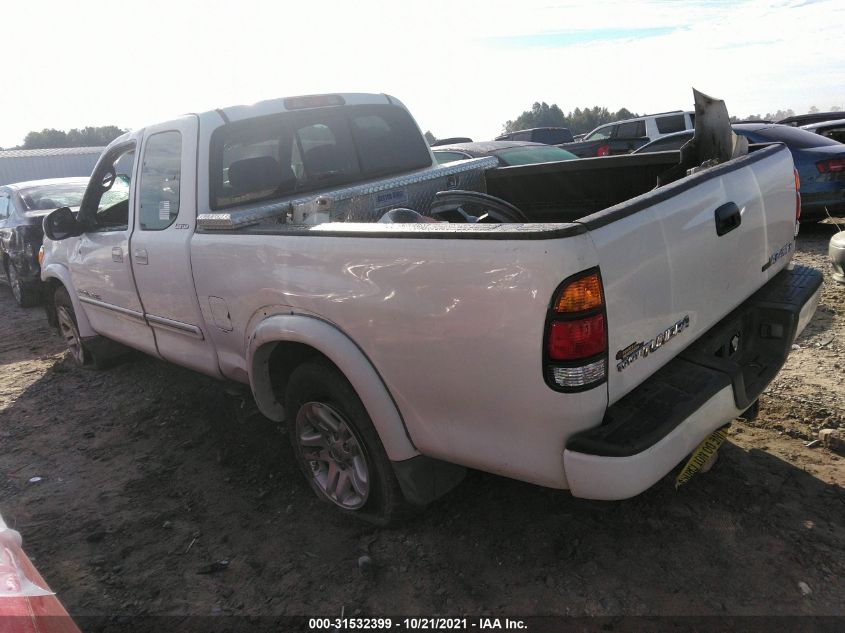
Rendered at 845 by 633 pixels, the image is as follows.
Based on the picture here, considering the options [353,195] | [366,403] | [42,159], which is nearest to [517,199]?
[353,195]

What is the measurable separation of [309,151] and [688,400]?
2683 millimetres

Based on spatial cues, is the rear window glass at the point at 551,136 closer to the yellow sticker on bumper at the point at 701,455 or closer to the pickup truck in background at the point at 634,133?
the pickup truck in background at the point at 634,133

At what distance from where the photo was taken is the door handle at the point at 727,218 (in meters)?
2.50

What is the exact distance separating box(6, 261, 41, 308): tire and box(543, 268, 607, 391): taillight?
870 centimetres

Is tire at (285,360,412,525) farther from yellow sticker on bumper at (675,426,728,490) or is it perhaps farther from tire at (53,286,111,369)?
tire at (53,286,111,369)

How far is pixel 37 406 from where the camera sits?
17.0 feet

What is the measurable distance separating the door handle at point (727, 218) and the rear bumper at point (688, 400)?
1.39 ft

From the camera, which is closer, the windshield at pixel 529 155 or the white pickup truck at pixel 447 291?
the white pickup truck at pixel 447 291

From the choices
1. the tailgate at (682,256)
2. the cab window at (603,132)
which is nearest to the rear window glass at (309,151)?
the tailgate at (682,256)

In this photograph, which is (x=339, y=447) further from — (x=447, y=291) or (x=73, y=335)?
(x=73, y=335)

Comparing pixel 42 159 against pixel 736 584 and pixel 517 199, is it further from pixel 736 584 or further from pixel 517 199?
pixel 736 584

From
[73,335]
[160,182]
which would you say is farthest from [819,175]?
[73,335]

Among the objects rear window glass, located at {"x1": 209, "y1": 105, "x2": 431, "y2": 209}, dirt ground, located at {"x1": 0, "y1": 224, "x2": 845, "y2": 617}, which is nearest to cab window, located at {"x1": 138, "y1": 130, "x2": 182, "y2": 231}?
rear window glass, located at {"x1": 209, "y1": 105, "x2": 431, "y2": 209}

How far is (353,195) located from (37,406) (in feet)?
11.5
